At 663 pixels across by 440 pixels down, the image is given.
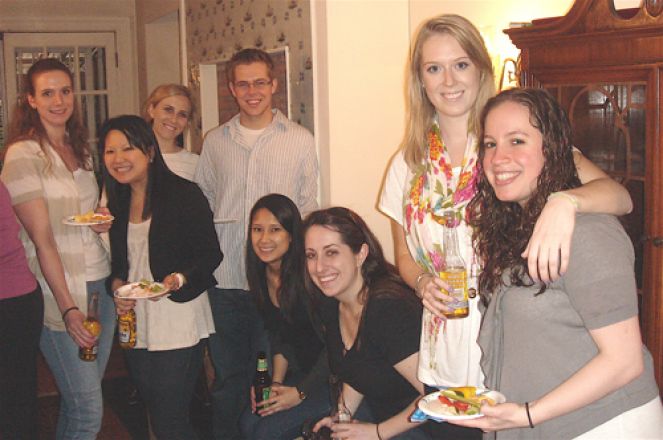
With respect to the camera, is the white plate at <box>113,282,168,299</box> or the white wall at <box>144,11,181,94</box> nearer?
the white plate at <box>113,282,168,299</box>

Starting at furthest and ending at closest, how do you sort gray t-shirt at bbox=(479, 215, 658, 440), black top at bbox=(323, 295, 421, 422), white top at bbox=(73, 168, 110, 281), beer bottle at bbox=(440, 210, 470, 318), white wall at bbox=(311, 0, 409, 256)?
white wall at bbox=(311, 0, 409, 256) → white top at bbox=(73, 168, 110, 281) → black top at bbox=(323, 295, 421, 422) → beer bottle at bbox=(440, 210, 470, 318) → gray t-shirt at bbox=(479, 215, 658, 440)

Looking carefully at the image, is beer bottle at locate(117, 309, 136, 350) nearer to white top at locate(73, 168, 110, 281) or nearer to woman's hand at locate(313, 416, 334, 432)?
white top at locate(73, 168, 110, 281)

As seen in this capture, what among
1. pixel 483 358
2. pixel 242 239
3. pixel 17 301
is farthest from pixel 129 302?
pixel 483 358

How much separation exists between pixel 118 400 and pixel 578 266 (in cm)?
329

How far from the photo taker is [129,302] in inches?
106

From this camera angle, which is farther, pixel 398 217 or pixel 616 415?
pixel 398 217

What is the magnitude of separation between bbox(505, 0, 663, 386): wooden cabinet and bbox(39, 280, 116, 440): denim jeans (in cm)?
178

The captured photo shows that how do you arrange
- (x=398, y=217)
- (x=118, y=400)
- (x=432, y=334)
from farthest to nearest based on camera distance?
(x=118, y=400), (x=398, y=217), (x=432, y=334)

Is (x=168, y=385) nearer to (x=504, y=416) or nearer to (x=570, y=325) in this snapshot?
(x=504, y=416)

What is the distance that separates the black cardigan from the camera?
105 inches

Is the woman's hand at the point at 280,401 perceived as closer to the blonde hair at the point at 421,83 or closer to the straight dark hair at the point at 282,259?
the straight dark hair at the point at 282,259

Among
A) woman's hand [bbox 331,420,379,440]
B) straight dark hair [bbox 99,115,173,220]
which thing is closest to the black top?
woman's hand [bbox 331,420,379,440]

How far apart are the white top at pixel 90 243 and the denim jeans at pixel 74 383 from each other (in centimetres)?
22

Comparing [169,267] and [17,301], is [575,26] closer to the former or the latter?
[169,267]
